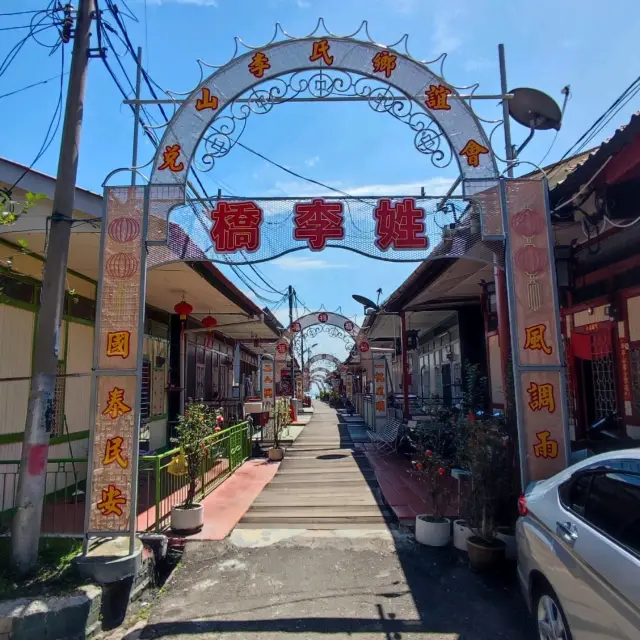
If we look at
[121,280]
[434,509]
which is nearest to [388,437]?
[434,509]

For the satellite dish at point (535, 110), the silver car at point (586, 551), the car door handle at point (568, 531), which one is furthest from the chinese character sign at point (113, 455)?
the satellite dish at point (535, 110)

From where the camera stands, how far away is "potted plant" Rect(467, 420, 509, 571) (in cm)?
467

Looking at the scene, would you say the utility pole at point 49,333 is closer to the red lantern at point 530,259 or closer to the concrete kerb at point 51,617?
the concrete kerb at point 51,617

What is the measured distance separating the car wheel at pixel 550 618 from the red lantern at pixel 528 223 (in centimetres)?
319

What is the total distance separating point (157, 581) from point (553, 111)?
6509 millimetres

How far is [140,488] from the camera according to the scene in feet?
26.6

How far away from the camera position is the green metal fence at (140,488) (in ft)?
18.2

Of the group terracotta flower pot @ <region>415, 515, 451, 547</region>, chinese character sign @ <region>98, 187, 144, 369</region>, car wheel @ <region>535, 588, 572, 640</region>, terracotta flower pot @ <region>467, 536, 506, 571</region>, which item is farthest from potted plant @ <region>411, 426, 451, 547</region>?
chinese character sign @ <region>98, 187, 144, 369</region>

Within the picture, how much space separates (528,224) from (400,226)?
1.24 meters

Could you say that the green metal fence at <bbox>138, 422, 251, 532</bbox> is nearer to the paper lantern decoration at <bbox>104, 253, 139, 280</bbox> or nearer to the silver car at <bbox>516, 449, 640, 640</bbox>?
the paper lantern decoration at <bbox>104, 253, 139, 280</bbox>

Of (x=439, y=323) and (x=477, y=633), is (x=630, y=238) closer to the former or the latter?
(x=477, y=633)

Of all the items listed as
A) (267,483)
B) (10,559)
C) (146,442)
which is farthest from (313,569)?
(146,442)

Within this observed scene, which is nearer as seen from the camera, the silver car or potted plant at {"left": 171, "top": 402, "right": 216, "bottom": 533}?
the silver car

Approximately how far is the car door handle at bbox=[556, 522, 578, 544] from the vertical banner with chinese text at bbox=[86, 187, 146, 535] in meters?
3.54
